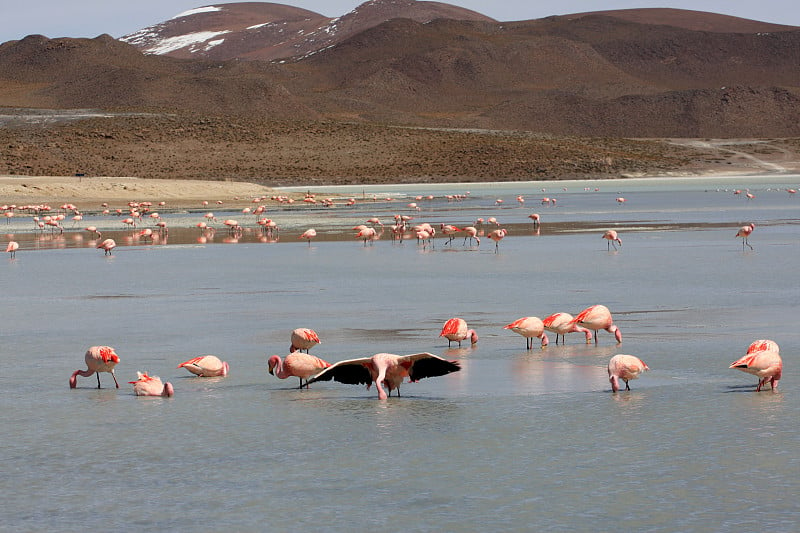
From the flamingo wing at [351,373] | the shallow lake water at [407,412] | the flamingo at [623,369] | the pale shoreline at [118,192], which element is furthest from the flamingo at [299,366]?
the pale shoreline at [118,192]

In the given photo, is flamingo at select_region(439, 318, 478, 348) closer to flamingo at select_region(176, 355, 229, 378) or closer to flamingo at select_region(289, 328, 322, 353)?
flamingo at select_region(289, 328, 322, 353)

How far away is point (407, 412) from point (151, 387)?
2.04 m

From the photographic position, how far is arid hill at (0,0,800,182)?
89312 mm

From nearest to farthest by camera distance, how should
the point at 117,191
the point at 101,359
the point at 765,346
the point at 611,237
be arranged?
1. the point at 765,346
2. the point at 101,359
3. the point at 611,237
4. the point at 117,191

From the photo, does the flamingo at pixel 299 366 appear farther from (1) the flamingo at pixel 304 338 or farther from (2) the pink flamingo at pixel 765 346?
(2) the pink flamingo at pixel 765 346

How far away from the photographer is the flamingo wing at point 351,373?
368 inches

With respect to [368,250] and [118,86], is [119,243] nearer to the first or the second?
[368,250]

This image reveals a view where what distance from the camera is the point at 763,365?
916cm

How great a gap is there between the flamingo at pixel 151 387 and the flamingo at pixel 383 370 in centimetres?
110

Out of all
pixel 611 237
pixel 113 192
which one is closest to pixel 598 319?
pixel 611 237

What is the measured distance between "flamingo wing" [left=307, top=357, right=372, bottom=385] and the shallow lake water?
192mm

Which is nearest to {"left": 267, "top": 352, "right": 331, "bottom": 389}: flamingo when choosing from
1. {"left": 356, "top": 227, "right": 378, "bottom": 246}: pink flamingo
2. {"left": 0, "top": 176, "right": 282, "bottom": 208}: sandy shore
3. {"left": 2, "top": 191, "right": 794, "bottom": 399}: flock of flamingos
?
{"left": 2, "top": 191, "right": 794, "bottom": 399}: flock of flamingos

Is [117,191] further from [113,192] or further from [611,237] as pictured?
[611,237]

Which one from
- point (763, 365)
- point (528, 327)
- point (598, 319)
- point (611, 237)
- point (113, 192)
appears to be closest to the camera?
point (763, 365)
